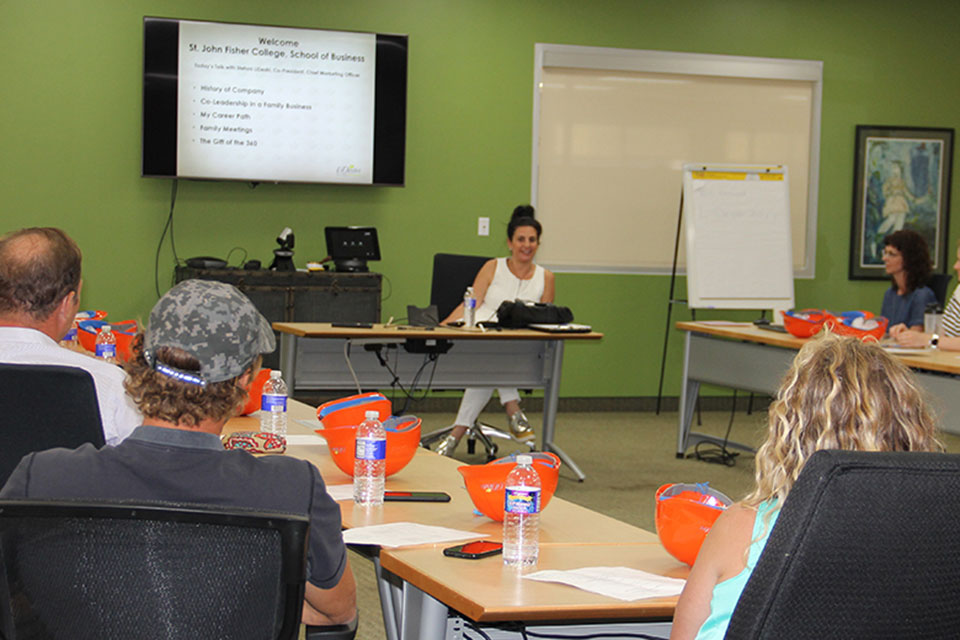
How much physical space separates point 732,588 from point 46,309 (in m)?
1.80

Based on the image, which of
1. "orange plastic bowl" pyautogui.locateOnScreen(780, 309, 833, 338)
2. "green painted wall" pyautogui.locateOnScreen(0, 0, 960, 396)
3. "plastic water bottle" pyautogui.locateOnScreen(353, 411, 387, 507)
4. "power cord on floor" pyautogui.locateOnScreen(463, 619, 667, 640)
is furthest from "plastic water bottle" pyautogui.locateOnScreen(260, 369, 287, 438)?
"green painted wall" pyautogui.locateOnScreen(0, 0, 960, 396)

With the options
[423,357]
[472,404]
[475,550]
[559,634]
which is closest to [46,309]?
[475,550]

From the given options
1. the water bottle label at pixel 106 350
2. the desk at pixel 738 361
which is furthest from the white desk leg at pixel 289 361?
the desk at pixel 738 361

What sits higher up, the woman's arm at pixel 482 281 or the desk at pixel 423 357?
the woman's arm at pixel 482 281

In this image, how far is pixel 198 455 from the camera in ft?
4.79

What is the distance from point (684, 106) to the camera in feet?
25.8

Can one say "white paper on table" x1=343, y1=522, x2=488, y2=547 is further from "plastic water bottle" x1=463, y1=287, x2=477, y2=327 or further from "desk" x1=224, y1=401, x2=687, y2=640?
"plastic water bottle" x1=463, y1=287, x2=477, y2=327

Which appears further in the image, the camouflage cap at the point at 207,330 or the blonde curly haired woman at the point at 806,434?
the camouflage cap at the point at 207,330

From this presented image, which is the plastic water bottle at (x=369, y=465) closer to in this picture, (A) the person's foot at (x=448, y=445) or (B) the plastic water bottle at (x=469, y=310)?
(B) the plastic water bottle at (x=469, y=310)

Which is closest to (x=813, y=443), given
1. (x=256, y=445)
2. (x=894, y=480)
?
(x=894, y=480)

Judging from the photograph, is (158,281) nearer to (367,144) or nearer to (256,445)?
(367,144)

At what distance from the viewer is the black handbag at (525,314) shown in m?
5.65

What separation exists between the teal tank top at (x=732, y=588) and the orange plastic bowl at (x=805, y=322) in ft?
13.7

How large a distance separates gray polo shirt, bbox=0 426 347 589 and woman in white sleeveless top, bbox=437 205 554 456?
443 centimetres
